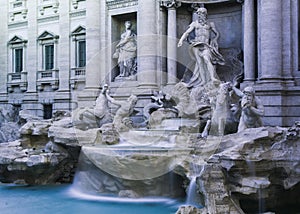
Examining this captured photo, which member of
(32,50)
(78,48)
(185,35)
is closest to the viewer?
(185,35)

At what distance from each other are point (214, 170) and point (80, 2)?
12.6 meters

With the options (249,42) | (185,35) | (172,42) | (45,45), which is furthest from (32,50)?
(249,42)

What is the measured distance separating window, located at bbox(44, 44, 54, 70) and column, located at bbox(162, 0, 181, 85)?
262 inches

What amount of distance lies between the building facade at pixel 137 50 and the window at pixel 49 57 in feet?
0.15

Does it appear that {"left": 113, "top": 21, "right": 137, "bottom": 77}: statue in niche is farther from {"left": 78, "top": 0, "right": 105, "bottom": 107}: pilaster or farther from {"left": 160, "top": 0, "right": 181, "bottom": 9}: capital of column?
{"left": 160, "top": 0, "right": 181, "bottom": 9}: capital of column

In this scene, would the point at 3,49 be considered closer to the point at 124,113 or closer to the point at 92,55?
Result: the point at 92,55

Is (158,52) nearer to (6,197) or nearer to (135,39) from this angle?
(135,39)

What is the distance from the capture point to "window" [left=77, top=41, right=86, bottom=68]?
19188 mm

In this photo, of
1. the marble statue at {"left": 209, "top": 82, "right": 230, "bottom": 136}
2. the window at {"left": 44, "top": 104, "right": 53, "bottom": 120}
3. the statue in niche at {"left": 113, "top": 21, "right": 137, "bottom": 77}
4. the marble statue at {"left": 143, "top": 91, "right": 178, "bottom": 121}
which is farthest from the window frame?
the marble statue at {"left": 209, "top": 82, "right": 230, "bottom": 136}

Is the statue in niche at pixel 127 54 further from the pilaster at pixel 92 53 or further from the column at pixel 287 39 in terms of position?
the column at pixel 287 39

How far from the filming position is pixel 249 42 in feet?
45.9

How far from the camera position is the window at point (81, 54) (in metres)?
19.2

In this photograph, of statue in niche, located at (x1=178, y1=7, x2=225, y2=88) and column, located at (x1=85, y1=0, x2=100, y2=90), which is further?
column, located at (x1=85, y1=0, x2=100, y2=90)

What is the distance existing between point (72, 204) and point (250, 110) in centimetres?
453
